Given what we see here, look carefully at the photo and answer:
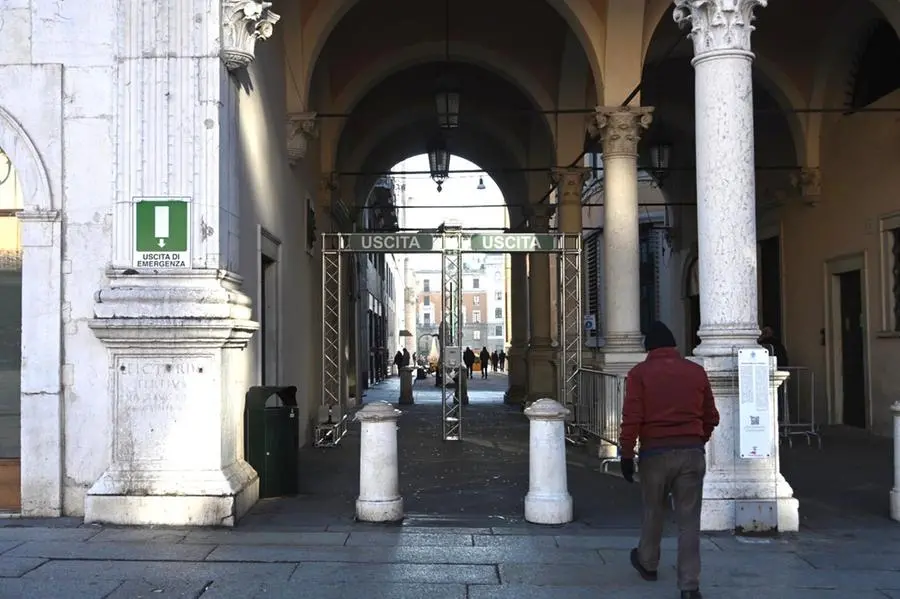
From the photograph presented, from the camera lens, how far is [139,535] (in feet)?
24.7

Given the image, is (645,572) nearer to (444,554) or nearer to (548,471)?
(444,554)

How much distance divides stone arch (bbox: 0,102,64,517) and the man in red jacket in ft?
17.5

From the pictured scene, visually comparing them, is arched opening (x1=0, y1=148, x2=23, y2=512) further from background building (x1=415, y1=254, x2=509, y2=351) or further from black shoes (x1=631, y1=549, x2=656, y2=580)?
background building (x1=415, y1=254, x2=509, y2=351)

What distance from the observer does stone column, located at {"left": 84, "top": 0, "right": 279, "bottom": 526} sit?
26.0ft

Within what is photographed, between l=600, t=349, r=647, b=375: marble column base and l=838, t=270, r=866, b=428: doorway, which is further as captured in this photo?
l=838, t=270, r=866, b=428: doorway

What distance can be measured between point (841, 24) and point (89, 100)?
522 inches

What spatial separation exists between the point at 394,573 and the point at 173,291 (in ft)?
10.9

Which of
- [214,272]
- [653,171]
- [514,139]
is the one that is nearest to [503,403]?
[514,139]

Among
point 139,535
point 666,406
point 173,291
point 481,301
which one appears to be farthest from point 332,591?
point 481,301

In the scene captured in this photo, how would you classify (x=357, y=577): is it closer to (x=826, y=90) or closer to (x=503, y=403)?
(x=826, y=90)

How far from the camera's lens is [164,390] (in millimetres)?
8016

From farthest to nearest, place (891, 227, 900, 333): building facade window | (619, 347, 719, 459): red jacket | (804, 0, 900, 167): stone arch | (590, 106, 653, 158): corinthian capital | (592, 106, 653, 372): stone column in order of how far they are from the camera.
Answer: (804, 0, 900, 167): stone arch
(891, 227, 900, 333): building facade window
(590, 106, 653, 158): corinthian capital
(592, 106, 653, 372): stone column
(619, 347, 719, 459): red jacket

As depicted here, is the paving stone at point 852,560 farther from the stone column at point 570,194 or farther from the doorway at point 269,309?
the stone column at point 570,194

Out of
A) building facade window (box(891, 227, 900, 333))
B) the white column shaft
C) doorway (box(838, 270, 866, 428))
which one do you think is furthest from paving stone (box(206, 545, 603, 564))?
doorway (box(838, 270, 866, 428))
